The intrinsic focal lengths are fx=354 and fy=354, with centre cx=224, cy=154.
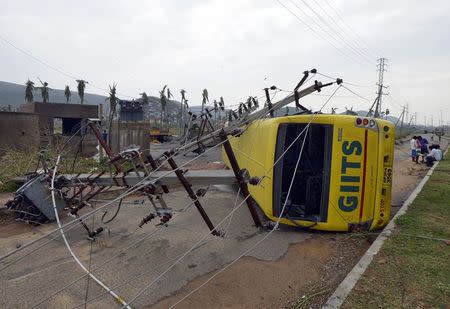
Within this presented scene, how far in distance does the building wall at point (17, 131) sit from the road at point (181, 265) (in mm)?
9454

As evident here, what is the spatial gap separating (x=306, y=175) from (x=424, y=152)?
45.3 ft

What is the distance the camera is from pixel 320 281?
4574mm

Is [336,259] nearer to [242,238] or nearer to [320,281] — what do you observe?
[320,281]

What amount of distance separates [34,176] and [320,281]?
5611 millimetres

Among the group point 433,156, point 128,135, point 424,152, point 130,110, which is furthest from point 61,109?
point 433,156

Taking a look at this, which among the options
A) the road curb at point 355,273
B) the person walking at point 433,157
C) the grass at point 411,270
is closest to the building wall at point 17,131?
the road curb at point 355,273

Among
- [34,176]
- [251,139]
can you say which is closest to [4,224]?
[34,176]

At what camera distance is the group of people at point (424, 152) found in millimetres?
16859

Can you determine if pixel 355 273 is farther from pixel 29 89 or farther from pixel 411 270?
pixel 29 89

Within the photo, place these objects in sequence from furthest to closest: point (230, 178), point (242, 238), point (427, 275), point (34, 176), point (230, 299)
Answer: point (34, 176) < point (242, 238) < point (230, 178) < point (427, 275) < point (230, 299)

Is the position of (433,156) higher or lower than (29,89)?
lower

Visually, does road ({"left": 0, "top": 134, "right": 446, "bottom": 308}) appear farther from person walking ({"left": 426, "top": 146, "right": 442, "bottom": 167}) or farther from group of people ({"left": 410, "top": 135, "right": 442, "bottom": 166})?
Result: group of people ({"left": 410, "top": 135, "right": 442, "bottom": 166})

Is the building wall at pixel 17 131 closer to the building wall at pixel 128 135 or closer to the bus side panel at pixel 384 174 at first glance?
the building wall at pixel 128 135

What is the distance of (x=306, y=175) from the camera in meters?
7.23
